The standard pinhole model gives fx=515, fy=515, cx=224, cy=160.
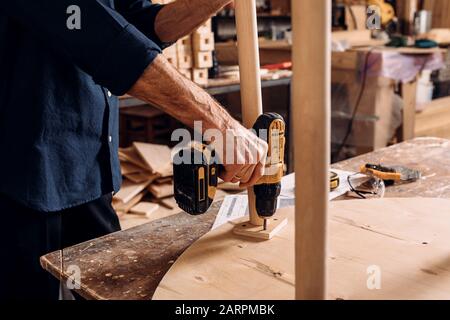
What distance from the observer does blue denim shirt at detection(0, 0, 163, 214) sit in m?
1.05

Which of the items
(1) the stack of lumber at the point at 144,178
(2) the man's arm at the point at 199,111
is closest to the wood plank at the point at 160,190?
Result: (1) the stack of lumber at the point at 144,178

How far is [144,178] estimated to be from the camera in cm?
299

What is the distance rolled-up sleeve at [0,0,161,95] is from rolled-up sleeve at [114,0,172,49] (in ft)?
1.68

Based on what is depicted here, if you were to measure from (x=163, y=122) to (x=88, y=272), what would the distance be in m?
3.18

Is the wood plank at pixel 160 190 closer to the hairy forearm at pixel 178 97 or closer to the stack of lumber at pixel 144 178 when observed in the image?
the stack of lumber at pixel 144 178

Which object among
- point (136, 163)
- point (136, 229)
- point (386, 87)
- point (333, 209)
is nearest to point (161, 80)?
point (136, 229)

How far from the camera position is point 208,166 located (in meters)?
1.08

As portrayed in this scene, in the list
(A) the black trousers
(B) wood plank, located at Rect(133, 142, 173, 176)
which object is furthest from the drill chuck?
(B) wood plank, located at Rect(133, 142, 173, 176)

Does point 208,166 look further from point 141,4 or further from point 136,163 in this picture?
point 136,163

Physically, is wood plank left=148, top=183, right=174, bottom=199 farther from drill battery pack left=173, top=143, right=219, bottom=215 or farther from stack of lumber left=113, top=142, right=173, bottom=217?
drill battery pack left=173, top=143, right=219, bottom=215

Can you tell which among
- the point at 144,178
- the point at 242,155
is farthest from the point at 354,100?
the point at 242,155

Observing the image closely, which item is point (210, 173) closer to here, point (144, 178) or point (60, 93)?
point (60, 93)

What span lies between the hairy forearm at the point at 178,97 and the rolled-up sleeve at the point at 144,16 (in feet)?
1.69

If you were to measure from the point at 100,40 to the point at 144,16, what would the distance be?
561 millimetres
